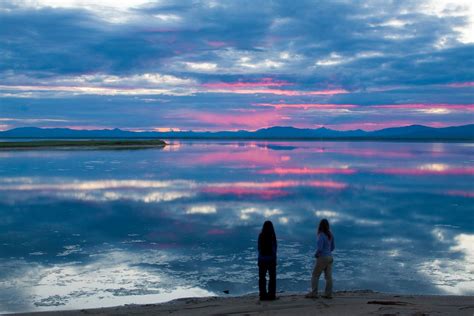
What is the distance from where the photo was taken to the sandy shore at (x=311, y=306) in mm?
9805

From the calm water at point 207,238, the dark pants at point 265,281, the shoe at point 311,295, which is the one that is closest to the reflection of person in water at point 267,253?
the dark pants at point 265,281

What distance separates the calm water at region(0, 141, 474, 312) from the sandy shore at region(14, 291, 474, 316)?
0.98m

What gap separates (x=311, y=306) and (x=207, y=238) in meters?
8.19

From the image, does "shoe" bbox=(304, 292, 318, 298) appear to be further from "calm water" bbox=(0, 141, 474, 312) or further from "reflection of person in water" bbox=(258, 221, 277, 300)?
"calm water" bbox=(0, 141, 474, 312)

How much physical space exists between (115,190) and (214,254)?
1808 centimetres

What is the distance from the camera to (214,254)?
1579 cm

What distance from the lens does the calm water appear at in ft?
41.6

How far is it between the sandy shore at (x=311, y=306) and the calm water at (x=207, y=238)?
98cm

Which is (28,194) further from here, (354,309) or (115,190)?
(354,309)

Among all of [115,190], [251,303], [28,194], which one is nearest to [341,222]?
[251,303]

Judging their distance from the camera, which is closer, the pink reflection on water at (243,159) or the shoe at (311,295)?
the shoe at (311,295)

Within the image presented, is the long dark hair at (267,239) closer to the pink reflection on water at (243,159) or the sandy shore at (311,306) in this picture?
the sandy shore at (311,306)

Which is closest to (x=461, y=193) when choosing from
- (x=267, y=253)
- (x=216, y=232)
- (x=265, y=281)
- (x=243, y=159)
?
(x=216, y=232)

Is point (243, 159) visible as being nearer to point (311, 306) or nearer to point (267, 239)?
point (267, 239)
